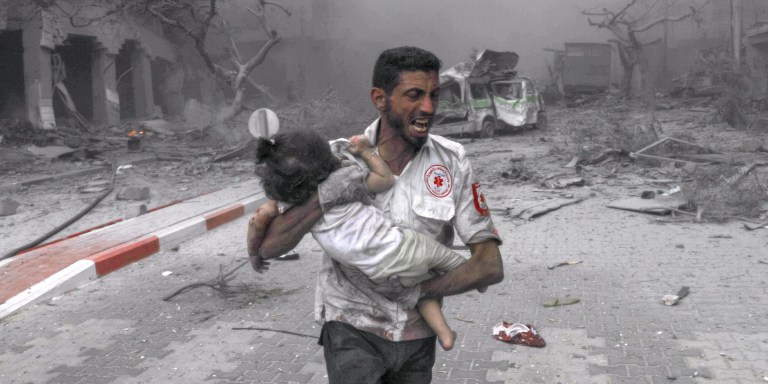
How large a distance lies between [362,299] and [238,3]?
34.7 meters

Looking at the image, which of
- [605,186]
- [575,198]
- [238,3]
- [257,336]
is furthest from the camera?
[238,3]

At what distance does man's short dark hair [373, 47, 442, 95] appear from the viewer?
2025mm

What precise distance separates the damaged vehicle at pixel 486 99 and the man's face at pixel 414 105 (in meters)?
16.8

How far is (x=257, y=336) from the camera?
15.0 ft

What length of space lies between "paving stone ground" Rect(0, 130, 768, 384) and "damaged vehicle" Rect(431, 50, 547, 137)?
41.1ft

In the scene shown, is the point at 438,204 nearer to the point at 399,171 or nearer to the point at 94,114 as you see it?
the point at 399,171

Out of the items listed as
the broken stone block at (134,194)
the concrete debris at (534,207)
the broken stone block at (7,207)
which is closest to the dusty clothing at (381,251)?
the concrete debris at (534,207)

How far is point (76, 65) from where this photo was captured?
25219 millimetres

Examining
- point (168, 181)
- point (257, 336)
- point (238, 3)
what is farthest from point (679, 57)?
point (257, 336)

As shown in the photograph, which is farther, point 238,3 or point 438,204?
point 238,3

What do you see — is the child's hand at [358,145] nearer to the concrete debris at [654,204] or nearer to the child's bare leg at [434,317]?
the child's bare leg at [434,317]

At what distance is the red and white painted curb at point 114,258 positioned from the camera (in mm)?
5461

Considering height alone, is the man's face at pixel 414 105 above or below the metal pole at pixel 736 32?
below

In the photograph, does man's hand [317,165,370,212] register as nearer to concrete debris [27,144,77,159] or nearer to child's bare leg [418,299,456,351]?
child's bare leg [418,299,456,351]
